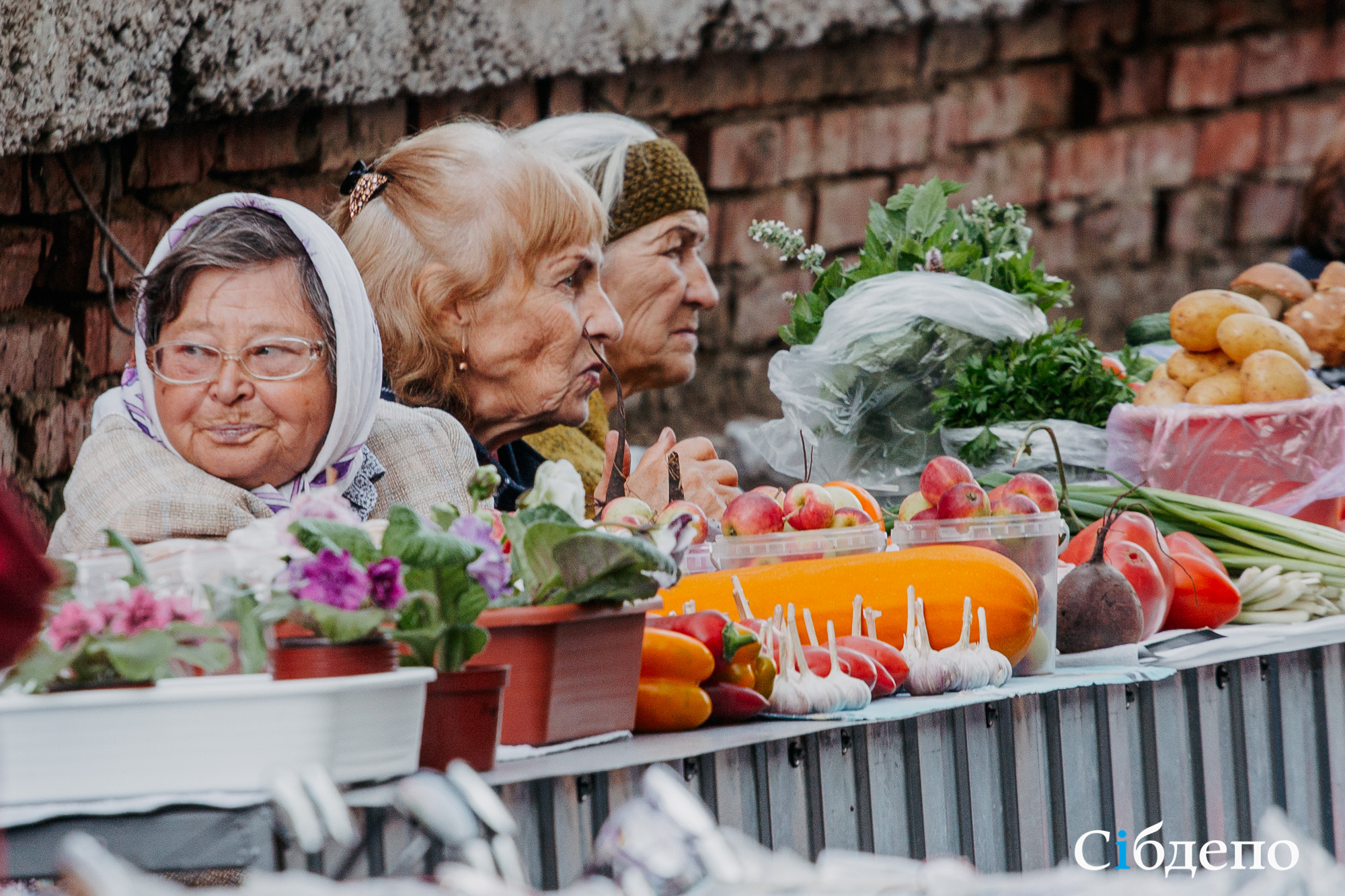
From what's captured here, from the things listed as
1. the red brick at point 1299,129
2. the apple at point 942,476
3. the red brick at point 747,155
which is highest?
the red brick at point 1299,129

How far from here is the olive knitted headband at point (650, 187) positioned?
3.65 metres

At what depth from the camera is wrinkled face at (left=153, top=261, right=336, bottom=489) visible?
2146 millimetres

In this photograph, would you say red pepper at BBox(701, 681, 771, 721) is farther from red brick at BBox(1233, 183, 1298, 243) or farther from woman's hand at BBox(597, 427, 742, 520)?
red brick at BBox(1233, 183, 1298, 243)

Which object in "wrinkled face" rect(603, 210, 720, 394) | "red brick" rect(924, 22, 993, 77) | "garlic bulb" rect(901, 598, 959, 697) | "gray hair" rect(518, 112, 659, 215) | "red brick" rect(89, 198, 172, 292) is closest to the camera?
"garlic bulb" rect(901, 598, 959, 697)

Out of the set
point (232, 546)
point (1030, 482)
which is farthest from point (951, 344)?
point (232, 546)

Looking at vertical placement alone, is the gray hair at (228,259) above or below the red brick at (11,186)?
below

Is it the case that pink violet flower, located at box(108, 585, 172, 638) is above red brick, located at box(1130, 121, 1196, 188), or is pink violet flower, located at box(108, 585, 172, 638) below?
below

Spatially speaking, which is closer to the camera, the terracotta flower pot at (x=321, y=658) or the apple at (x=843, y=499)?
the terracotta flower pot at (x=321, y=658)

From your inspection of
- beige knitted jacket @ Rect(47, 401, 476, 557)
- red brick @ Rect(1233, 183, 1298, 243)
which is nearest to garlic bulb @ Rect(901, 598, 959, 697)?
beige knitted jacket @ Rect(47, 401, 476, 557)

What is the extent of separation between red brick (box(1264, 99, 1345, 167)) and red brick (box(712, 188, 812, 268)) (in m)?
2.06

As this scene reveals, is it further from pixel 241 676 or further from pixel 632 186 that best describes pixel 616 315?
pixel 241 676

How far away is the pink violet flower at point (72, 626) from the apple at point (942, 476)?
4.38 ft

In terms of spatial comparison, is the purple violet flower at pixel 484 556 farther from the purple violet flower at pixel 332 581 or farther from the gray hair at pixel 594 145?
the gray hair at pixel 594 145

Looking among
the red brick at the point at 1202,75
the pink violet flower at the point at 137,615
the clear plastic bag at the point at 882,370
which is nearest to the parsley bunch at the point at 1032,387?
the clear plastic bag at the point at 882,370
